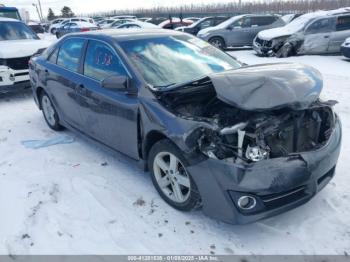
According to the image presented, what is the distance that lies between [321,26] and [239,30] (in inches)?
159

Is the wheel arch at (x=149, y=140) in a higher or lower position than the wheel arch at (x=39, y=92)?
higher

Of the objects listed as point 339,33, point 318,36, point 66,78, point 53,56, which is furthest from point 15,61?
point 339,33

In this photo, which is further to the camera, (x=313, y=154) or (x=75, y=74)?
(x=75, y=74)

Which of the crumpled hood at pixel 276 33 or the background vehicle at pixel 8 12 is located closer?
the crumpled hood at pixel 276 33

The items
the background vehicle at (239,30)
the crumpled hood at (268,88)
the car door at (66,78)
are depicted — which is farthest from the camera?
the background vehicle at (239,30)

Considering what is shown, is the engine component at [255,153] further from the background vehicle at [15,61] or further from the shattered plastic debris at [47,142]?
the background vehicle at [15,61]

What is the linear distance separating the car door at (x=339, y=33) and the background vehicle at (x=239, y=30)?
3615 mm

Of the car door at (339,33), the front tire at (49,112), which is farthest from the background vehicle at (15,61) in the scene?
the car door at (339,33)

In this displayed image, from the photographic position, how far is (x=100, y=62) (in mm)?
4070

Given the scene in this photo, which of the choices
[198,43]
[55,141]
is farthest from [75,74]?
[198,43]

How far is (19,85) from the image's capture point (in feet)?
25.2

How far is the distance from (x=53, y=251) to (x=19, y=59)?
603cm

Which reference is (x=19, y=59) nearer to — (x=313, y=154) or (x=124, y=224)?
(x=124, y=224)

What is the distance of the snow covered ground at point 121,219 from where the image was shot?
9.39 ft
